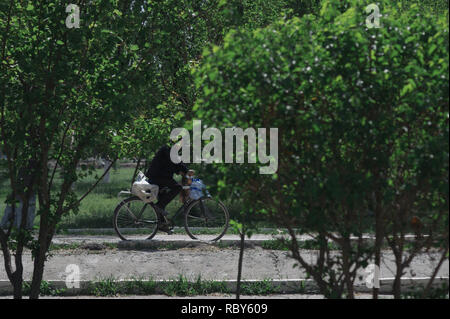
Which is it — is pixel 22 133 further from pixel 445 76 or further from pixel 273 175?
pixel 445 76

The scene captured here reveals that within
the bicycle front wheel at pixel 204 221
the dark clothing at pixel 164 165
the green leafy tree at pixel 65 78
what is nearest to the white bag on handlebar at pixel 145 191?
the dark clothing at pixel 164 165

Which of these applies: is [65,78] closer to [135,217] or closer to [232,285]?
[232,285]

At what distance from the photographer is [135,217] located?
37.6 feet

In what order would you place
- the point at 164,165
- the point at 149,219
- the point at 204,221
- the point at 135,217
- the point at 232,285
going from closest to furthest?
the point at 232,285 < the point at 164,165 < the point at 149,219 < the point at 135,217 < the point at 204,221

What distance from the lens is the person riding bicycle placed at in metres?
11.1

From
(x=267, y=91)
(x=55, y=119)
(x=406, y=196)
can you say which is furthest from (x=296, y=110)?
(x=55, y=119)

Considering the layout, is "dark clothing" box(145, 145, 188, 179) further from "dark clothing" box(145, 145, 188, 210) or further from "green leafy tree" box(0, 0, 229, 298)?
"green leafy tree" box(0, 0, 229, 298)

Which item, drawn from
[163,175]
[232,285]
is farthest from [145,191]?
[232,285]

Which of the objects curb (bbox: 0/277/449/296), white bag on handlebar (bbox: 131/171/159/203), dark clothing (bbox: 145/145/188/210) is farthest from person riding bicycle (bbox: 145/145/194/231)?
curb (bbox: 0/277/449/296)

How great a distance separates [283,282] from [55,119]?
3.95 m

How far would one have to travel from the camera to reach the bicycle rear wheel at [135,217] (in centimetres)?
1129

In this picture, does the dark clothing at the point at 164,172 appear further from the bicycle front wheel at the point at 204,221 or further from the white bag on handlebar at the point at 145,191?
the bicycle front wheel at the point at 204,221

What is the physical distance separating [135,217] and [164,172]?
101 centimetres

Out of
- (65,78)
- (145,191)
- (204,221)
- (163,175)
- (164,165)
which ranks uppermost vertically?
(65,78)
